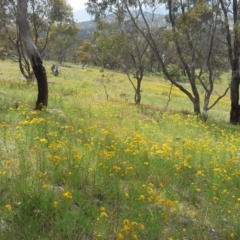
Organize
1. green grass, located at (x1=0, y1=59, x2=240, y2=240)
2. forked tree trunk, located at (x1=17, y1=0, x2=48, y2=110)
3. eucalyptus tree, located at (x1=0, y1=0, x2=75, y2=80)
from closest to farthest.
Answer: green grass, located at (x1=0, y1=59, x2=240, y2=240)
forked tree trunk, located at (x1=17, y1=0, x2=48, y2=110)
eucalyptus tree, located at (x1=0, y1=0, x2=75, y2=80)

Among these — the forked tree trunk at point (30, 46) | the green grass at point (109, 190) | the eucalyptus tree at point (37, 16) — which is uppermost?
the eucalyptus tree at point (37, 16)

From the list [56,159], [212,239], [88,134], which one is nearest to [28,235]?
[56,159]

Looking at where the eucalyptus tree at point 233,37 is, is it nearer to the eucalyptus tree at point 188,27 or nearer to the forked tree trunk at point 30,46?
the eucalyptus tree at point 188,27

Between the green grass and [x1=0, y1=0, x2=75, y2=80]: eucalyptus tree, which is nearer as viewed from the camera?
the green grass

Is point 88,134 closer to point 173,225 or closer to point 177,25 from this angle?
point 173,225

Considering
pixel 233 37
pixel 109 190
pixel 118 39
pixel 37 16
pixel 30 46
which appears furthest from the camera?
pixel 37 16

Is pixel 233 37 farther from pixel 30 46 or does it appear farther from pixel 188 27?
pixel 30 46

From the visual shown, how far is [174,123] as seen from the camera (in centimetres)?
1427

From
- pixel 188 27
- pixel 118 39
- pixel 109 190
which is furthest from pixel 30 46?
pixel 118 39

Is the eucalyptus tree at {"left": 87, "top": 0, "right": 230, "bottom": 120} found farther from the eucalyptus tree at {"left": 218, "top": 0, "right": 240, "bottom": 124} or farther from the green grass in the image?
the green grass

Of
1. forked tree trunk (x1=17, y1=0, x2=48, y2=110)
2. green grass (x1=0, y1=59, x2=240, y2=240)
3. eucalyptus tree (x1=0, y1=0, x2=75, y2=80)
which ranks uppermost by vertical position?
eucalyptus tree (x1=0, y1=0, x2=75, y2=80)

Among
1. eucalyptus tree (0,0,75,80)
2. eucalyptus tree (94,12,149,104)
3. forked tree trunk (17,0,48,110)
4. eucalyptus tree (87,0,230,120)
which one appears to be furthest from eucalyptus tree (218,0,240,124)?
eucalyptus tree (0,0,75,80)

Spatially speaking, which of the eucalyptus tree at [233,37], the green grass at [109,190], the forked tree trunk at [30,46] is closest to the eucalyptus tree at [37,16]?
the eucalyptus tree at [233,37]

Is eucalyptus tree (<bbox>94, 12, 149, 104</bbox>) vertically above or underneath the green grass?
above
